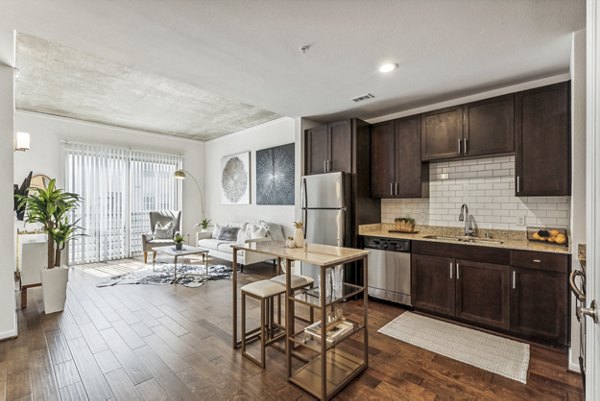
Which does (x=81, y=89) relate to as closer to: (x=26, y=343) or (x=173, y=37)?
(x=173, y=37)

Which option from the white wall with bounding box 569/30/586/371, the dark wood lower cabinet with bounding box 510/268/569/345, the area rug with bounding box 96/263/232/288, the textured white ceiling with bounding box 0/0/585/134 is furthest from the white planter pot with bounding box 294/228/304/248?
the area rug with bounding box 96/263/232/288

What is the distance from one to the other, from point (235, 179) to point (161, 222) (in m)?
1.92

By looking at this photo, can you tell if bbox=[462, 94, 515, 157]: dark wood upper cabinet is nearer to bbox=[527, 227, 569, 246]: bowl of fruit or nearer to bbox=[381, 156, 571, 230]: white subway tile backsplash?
bbox=[381, 156, 571, 230]: white subway tile backsplash

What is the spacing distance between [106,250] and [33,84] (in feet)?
11.3

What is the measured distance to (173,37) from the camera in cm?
225

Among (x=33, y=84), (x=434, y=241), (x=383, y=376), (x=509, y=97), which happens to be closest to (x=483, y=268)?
(x=434, y=241)

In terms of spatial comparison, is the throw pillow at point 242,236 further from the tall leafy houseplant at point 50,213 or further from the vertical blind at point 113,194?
the tall leafy houseplant at point 50,213

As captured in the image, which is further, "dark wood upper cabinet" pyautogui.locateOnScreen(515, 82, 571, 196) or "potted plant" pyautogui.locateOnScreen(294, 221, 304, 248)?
"dark wood upper cabinet" pyautogui.locateOnScreen(515, 82, 571, 196)

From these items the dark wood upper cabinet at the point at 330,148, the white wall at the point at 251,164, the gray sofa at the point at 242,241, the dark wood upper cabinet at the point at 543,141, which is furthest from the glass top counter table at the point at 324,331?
the gray sofa at the point at 242,241

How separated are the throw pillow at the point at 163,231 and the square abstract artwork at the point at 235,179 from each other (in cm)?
144

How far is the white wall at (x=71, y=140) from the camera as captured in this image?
17.4 ft

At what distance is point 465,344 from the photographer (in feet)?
8.69

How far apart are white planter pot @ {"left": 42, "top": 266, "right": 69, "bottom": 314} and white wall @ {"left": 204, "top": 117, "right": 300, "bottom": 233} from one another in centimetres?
332

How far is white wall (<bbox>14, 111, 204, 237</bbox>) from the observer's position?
17.4 feet
